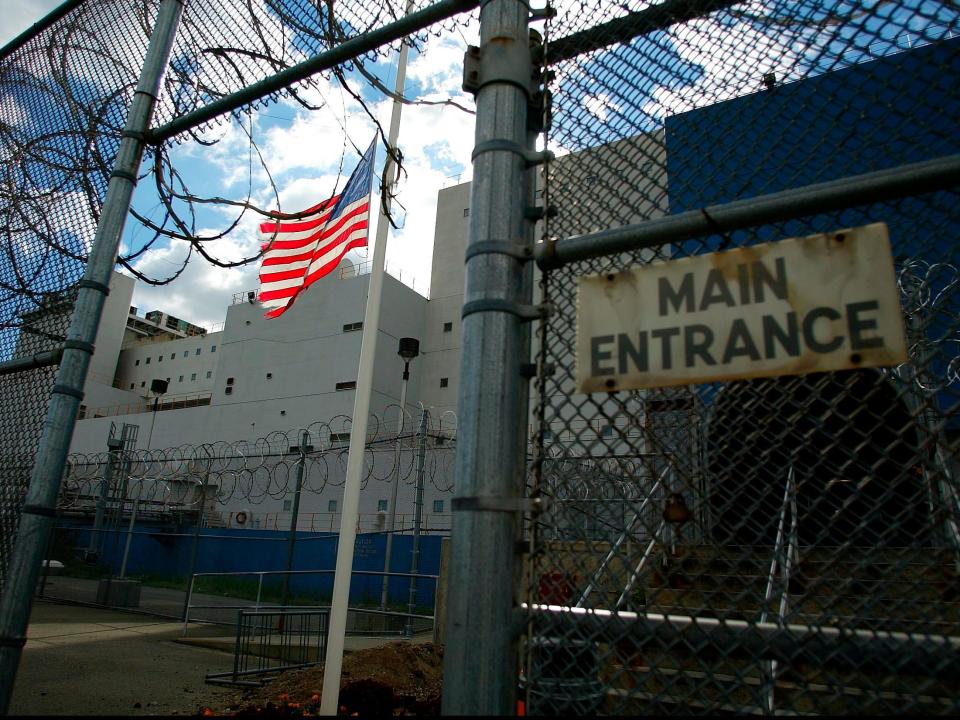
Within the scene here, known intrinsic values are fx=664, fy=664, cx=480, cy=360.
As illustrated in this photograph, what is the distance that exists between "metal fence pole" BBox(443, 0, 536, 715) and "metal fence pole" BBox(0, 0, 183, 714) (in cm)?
266

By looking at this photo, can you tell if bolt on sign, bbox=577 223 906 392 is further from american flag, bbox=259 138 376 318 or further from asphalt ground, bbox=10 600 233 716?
american flag, bbox=259 138 376 318

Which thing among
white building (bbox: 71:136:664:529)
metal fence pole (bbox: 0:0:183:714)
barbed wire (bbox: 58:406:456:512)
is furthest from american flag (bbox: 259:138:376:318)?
white building (bbox: 71:136:664:529)

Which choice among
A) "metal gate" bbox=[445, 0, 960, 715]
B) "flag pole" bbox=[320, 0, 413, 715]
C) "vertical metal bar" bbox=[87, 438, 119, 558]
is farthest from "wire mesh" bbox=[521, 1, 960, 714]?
"vertical metal bar" bbox=[87, 438, 119, 558]

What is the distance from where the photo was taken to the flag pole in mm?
5191

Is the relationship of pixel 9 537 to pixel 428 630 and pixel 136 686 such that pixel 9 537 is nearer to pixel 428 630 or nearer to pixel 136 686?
pixel 136 686

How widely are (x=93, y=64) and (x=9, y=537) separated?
3.28 m

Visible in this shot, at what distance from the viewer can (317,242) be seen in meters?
8.77

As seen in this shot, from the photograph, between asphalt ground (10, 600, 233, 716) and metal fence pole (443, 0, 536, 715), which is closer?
metal fence pole (443, 0, 536, 715)

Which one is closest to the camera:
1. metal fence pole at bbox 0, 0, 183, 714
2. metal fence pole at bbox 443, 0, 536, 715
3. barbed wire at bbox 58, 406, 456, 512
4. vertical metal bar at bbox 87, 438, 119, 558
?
metal fence pole at bbox 443, 0, 536, 715

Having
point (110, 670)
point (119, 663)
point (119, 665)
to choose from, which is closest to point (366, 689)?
point (110, 670)

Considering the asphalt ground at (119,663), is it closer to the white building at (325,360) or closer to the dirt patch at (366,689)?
the dirt patch at (366,689)

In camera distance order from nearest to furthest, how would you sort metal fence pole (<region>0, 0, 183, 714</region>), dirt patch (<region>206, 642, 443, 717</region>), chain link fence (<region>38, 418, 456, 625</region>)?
metal fence pole (<region>0, 0, 183, 714</region>) < dirt patch (<region>206, 642, 443, 717</region>) < chain link fence (<region>38, 418, 456, 625</region>)

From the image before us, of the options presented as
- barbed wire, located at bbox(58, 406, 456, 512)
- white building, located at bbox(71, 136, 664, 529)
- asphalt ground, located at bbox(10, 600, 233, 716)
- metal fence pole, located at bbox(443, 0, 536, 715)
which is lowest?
asphalt ground, located at bbox(10, 600, 233, 716)

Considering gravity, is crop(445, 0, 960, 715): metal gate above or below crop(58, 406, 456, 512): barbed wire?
below
